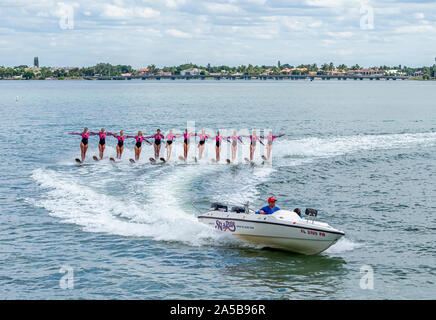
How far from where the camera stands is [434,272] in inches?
708

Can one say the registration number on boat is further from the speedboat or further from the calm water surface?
the calm water surface

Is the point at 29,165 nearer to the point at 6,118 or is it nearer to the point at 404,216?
the point at 404,216

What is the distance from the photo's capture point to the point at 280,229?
19.3 meters

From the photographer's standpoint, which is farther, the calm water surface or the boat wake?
the boat wake

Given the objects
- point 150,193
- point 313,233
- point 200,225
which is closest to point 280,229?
point 313,233

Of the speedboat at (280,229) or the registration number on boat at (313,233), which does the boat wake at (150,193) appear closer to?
the speedboat at (280,229)

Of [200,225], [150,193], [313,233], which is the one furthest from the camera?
[150,193]

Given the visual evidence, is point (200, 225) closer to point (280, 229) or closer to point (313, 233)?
point (280, 229)

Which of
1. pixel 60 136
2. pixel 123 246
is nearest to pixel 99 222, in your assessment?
pixel 123 246

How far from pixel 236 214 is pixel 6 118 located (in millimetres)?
64635

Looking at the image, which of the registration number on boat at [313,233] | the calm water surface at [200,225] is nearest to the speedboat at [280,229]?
the registration number on boat at [313,233]

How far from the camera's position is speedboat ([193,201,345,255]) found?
19.0 metres

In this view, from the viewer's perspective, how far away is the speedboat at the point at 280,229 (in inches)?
746

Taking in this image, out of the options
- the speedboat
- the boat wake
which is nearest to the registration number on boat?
the speedboat
